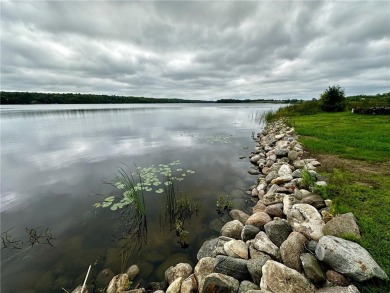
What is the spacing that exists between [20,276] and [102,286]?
1877 millimetres

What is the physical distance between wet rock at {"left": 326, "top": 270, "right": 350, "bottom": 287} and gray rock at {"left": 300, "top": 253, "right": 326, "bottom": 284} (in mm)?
73

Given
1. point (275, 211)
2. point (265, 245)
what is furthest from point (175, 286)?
point (275, 211)

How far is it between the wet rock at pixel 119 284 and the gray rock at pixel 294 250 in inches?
117

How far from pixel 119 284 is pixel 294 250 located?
326cm

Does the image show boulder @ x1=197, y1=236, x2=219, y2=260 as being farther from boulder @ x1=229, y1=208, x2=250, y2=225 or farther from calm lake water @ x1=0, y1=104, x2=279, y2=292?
boulder @ x1=229, y1=208, x2=250, y2=225

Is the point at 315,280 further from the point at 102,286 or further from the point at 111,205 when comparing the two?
the point at 111,205

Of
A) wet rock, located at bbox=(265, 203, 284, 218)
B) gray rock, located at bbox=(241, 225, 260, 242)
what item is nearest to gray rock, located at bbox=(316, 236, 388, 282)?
gray rock, located at bbox=(241, 225, 260, 242)

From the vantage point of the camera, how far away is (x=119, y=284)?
361 cm

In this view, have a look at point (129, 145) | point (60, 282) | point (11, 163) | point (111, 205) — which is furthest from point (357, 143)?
point (11, 163)

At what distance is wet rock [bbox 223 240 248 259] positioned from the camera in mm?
3781

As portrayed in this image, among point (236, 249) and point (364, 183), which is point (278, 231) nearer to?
point (236, 249)

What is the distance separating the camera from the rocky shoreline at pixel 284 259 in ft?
9.01

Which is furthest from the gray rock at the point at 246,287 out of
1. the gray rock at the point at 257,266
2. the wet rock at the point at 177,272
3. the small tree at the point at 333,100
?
the small tree at the point at 333,100

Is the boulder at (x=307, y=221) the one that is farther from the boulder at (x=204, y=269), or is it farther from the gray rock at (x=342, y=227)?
the boulder at (x=204, y=269)
